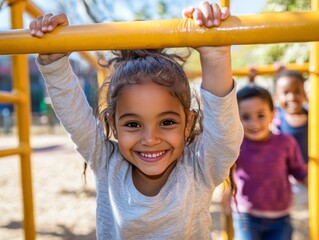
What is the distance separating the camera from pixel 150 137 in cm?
103

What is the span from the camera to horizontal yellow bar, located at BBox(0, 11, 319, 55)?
31.5 inches

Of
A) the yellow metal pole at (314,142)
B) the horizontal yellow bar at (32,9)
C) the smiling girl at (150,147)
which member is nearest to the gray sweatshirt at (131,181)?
the smiling girl at (150,147)

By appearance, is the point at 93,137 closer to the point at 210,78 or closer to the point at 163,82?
the point at 163,82

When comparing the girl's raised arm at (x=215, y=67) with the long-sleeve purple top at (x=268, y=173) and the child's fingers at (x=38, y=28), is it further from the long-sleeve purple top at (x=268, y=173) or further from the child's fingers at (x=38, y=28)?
the long-sleeve purple top at (x=268, y=173)

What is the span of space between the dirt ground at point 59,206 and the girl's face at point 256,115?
0.76 metres

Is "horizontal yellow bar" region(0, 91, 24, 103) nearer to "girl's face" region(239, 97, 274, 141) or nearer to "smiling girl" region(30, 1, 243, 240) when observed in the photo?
"smiling girl" region(30, 1, 243, 240)

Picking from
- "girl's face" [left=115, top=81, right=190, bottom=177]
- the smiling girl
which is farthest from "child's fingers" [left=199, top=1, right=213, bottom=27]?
"girl's face" [left=115, top=81, right=190, bottom=177]

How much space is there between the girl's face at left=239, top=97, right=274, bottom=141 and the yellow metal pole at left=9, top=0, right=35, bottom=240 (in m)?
0.92

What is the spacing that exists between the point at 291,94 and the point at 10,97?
5.14 ft

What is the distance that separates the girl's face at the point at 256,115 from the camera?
1827mm

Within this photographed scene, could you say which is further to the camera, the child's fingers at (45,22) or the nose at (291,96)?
the nose at (291,96)

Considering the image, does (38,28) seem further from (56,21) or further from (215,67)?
(215,67)

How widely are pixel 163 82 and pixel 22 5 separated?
0.94 m

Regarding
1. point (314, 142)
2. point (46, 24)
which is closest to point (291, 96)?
point (314, 142)
